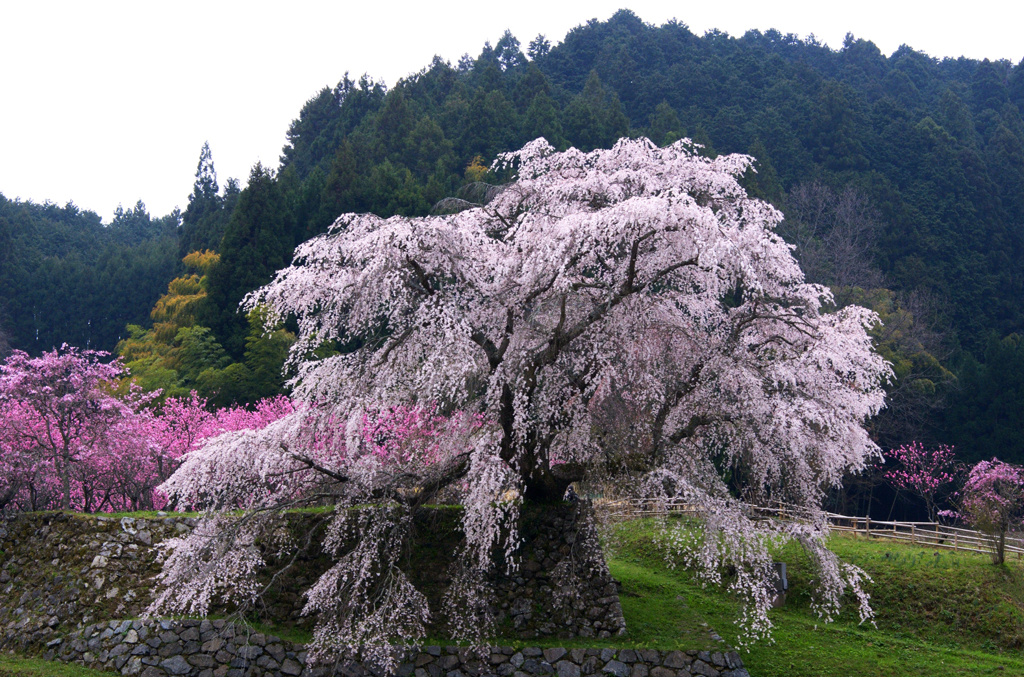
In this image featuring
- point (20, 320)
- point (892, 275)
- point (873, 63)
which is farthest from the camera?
point (873, 63)

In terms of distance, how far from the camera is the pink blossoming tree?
1048 centimetres

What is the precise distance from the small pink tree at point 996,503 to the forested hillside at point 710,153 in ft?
50.5

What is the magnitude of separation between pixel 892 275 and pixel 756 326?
1391 inches

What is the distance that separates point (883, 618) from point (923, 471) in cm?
1400

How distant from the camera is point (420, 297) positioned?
1145 centimetres

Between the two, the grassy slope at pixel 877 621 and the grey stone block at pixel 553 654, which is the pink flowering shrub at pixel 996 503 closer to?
the grassy slope at pixel 877 621

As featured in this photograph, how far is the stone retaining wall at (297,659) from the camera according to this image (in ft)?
36.0

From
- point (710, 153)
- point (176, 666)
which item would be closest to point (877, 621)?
point (176, 666)

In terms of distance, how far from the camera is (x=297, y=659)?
36.2ft

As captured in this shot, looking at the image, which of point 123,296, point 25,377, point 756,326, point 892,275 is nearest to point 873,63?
point 892,275

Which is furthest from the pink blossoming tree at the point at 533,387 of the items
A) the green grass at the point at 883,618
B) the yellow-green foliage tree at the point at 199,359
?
the yellow-green foliage tree at the point at 199,359

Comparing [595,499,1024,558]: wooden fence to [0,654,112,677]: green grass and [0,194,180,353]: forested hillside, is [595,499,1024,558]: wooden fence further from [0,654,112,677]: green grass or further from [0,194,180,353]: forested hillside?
[0,194,180,353]: forested hillside

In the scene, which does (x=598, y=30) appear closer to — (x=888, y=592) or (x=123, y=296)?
(x=123, y=296)

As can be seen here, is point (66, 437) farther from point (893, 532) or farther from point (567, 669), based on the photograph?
point (893, 532)
